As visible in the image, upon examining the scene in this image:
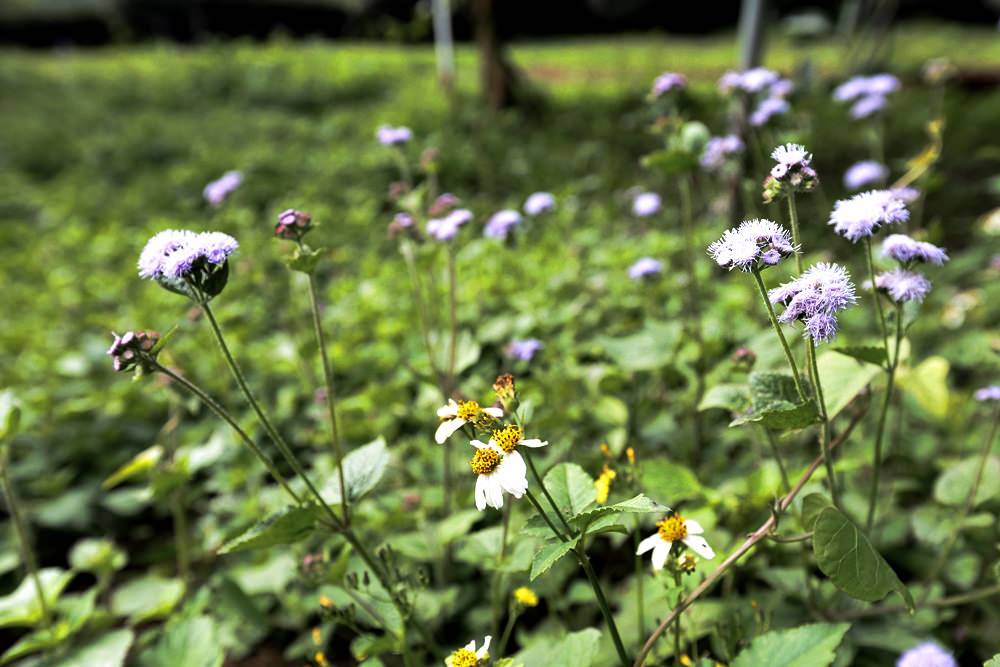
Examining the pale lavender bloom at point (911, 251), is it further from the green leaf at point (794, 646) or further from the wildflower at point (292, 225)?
the wildflower at point (292, 225)

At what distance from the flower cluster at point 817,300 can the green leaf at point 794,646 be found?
1.73 feet

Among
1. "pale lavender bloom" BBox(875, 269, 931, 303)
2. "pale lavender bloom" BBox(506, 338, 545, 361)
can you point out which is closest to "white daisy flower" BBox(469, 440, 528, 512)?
"pale lavender bloom" BBox(875, 269, 931, 303)

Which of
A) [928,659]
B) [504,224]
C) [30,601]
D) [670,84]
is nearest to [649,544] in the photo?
[928,659]

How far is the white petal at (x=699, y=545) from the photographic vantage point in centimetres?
103

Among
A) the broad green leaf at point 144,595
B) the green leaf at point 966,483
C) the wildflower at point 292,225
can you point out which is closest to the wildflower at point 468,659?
the wildflower at point 292,225

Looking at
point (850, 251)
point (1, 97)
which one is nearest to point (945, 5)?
point (850, 251)

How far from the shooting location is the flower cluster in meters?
0.90

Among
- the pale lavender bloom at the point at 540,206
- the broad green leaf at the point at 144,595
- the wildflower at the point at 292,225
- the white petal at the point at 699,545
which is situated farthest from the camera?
the pale lavender bloom at the point at 540,206

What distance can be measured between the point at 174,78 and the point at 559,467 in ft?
32.5

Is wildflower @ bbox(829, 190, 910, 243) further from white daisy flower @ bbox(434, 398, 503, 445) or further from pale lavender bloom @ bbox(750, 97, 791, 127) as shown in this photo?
pale lavender bloom @ bbox(750, 97, 791, 127)

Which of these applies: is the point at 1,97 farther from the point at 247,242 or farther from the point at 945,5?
the point at 945,5

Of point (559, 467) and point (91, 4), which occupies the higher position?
point (91, 4)

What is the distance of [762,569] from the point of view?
1575 mm

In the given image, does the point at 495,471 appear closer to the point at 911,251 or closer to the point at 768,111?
the point at 911,251
